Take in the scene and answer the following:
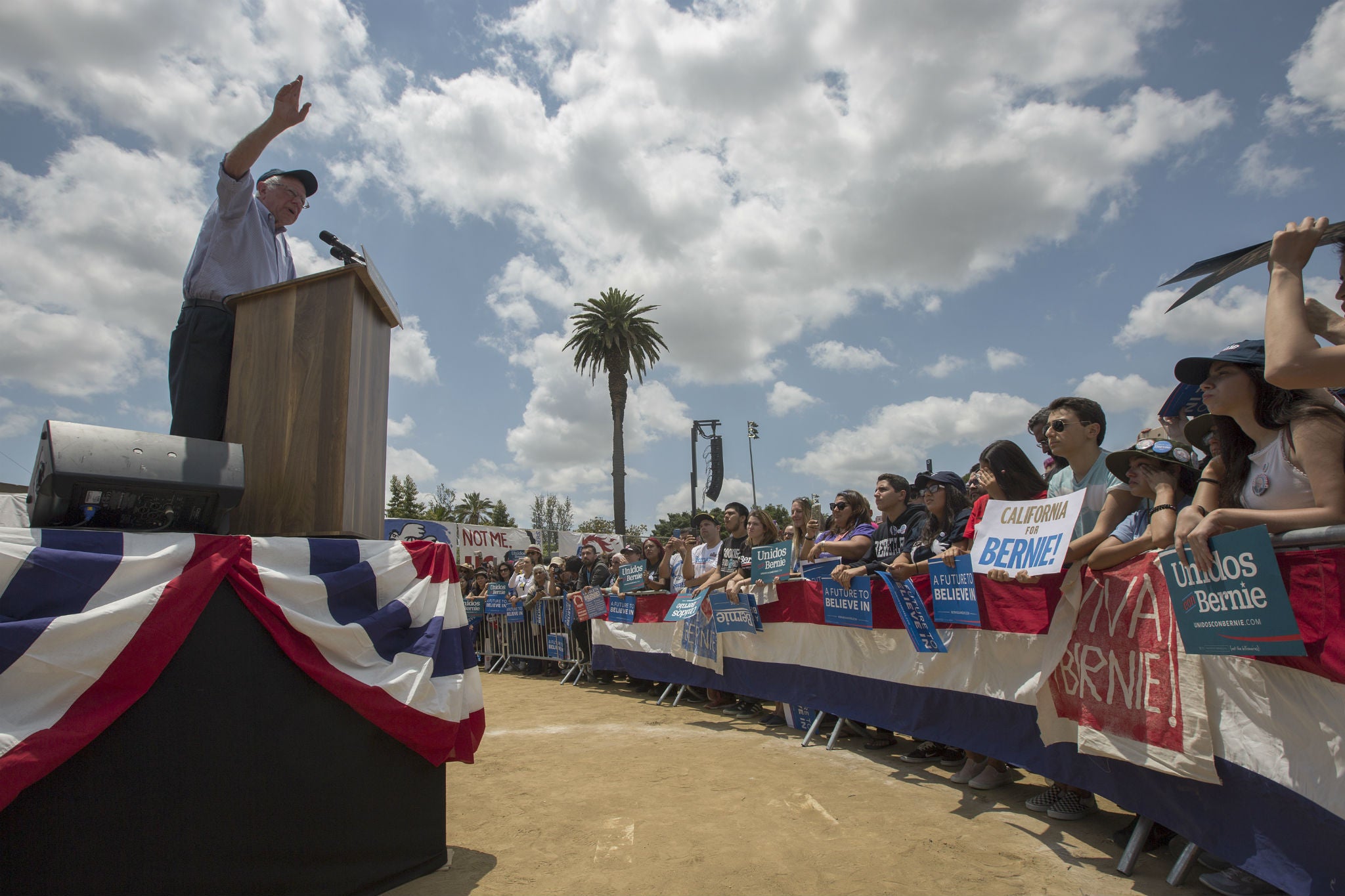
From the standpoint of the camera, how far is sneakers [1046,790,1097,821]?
12.4 feet

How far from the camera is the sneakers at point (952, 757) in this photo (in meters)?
5.09

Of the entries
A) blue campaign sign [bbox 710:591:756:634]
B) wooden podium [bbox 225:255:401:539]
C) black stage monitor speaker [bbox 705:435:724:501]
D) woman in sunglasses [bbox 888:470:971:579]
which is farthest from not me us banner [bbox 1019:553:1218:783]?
black stage monitor speaker [bbox 705:435:724:501]

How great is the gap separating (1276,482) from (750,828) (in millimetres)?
2794

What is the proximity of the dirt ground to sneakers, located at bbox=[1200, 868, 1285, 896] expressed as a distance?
0.45 ft

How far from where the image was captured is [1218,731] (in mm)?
2791

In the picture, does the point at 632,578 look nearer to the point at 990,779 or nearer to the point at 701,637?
the point at 701,637

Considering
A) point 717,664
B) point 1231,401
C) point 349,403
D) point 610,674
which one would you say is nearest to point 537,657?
point 610,674

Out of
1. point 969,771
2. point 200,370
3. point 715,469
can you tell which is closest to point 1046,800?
point 969,771

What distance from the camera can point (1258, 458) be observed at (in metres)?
2.85

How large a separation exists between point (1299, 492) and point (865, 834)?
2.40 meters

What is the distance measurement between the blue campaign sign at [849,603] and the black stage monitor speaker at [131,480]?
14.4 ft

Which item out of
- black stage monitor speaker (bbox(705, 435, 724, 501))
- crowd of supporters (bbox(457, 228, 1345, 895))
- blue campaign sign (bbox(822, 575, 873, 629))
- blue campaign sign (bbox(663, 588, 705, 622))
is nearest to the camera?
crowd of supporters (bbox(457, 228, 1345, 895))

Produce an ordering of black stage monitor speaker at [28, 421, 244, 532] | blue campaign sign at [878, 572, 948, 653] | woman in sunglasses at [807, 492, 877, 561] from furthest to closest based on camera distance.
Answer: woman in sunglasses at [807, 492, 877, 561]
blue campaign sign at [878, 572, 948, 653]
black stage monitor speaker at [28, 421, 244, 532]

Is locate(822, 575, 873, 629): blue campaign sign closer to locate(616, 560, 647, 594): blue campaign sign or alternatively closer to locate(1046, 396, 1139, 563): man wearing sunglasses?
locate(1046, 396, 1139, 563): man wearing sunglasses
